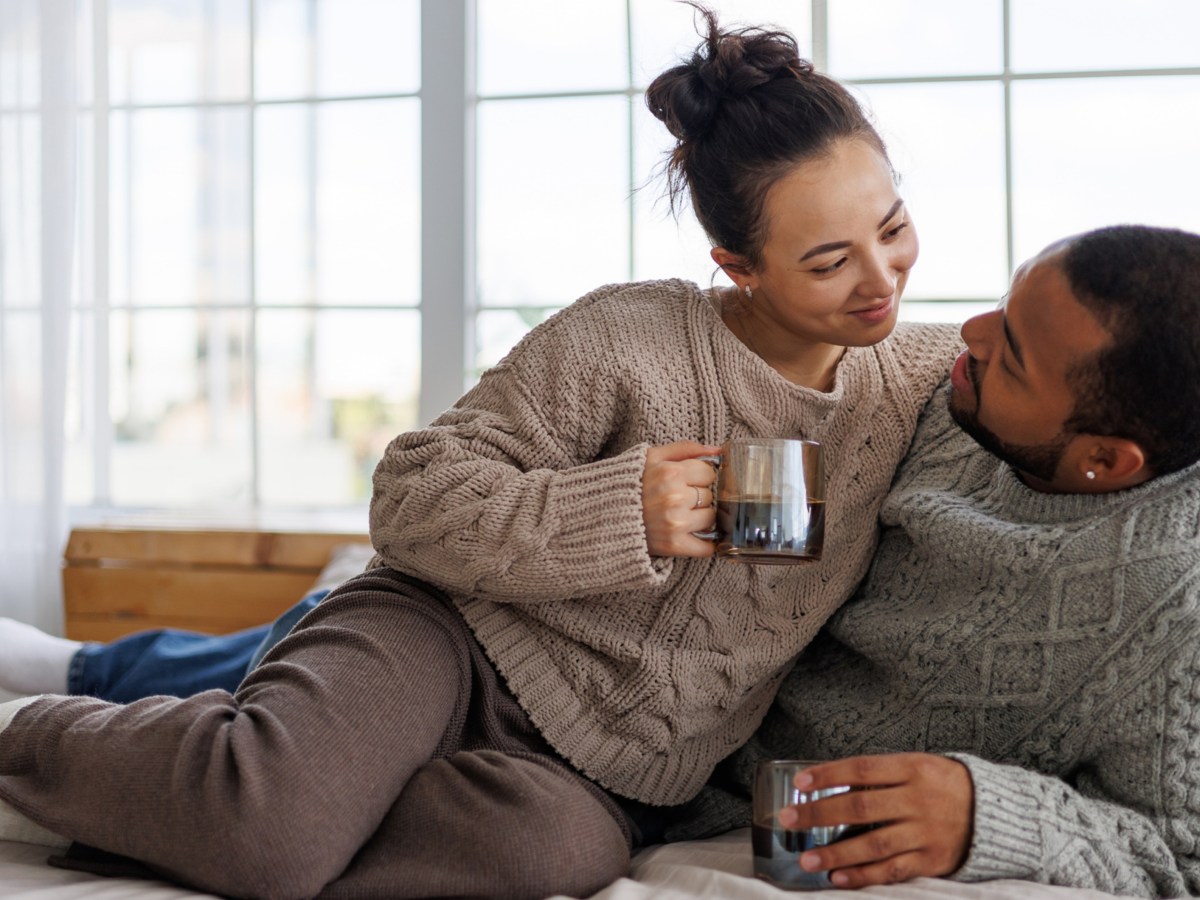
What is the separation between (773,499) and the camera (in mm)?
1241

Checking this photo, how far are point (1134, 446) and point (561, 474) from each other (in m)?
0.59

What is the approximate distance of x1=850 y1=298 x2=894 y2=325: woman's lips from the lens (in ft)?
4.81

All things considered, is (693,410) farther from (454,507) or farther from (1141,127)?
(1141,127)

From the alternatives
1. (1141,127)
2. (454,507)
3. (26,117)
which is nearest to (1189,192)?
(1141,127)

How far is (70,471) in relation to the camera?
10.2 ft

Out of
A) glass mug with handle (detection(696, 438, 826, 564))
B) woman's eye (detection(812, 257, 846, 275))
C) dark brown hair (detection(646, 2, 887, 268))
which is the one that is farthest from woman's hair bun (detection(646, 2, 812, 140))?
glass mug with handle (detection(696, 438, 826, 564))

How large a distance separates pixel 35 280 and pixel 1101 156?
7.53ft

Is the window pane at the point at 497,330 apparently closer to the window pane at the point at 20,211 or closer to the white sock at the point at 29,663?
the window pane at the point at 20,211

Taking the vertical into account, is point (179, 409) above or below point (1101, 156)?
below

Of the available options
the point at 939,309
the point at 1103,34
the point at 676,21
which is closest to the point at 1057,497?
the point at 939,309

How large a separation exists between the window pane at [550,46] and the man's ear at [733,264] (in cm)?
125

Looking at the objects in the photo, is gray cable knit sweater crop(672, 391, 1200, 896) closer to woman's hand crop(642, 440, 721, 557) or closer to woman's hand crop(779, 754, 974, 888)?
woman's hand crop(779, 754, 974, 888)

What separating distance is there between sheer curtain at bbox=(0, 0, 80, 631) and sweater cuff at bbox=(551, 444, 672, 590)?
1855 mm

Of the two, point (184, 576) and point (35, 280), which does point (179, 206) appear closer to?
point (35, 280)
